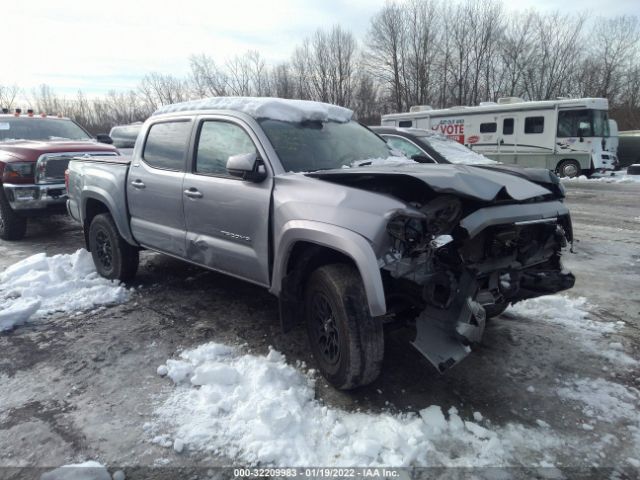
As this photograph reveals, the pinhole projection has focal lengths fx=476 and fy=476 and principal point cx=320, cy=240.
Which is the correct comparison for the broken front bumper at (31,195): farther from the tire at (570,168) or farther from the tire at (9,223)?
the tire at (570,168)

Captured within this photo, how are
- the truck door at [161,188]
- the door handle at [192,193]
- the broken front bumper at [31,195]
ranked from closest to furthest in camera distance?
the door handle at [192,193] < the truck door at [161,188] < the broken front bumper at [31,195]

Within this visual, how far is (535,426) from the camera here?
9.34ft

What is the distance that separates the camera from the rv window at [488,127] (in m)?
18.7

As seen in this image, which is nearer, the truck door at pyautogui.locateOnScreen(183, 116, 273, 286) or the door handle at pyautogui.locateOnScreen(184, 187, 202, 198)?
the truck door at pyautogui.locateOnScreen(183, 116, 273, 286)

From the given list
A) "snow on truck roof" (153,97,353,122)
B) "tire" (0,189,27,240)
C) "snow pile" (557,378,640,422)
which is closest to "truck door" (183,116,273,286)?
"snow on truck roof" (153,97,353,122)

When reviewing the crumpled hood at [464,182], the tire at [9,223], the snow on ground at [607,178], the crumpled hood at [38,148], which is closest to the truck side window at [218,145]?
the crumpled hood at [464,182]

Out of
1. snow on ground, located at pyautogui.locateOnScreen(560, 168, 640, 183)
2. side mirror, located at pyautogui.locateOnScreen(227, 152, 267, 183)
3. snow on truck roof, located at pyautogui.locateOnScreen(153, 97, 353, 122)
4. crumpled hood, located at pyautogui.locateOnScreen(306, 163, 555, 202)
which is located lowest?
snow on ground, located at pyautogui.locateOnScreen(560, 168, 640, 183)

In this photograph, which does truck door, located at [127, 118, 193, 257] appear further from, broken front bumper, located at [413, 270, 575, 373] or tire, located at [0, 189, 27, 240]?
tire, located at [0, 189, 27, 240]

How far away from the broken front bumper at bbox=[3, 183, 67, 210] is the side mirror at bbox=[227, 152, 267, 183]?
4970 millimetres

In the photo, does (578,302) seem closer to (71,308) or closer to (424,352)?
(424,352)

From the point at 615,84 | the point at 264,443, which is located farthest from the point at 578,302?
the point at 615,84

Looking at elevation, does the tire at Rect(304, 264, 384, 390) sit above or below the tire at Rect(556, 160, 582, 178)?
below

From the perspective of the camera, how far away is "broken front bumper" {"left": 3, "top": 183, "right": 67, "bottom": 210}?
729cm

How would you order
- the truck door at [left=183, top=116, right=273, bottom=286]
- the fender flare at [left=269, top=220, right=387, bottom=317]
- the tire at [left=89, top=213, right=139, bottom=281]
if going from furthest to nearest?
the tire at [left=89, top=213, right=139, bottom=281], the truck door at [left=183, top=116, right=273, bottom=286], the fender flare at [left=269, top=220, right=387, bottom=317]
